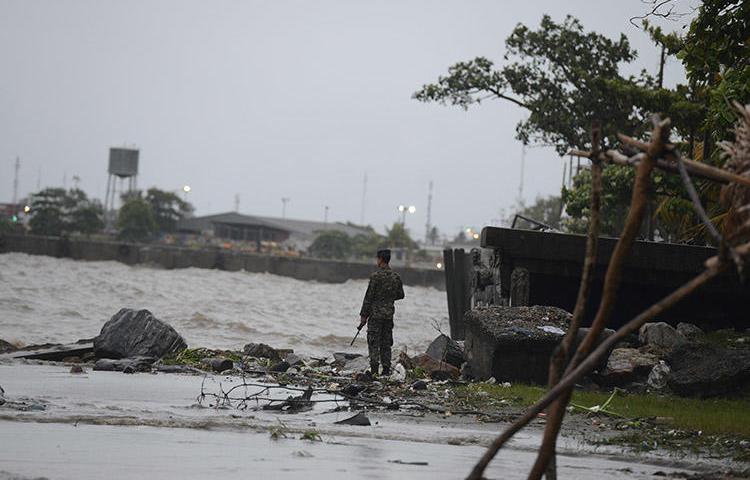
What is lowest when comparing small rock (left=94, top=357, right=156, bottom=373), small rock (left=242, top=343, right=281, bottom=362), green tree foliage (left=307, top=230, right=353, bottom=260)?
small rock (left=94, top=357, right=156, bottom=373)

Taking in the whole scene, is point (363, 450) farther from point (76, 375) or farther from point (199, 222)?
point (199, 222)

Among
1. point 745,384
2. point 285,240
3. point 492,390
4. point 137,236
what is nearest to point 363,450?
point 492,390

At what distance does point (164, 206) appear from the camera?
108 metres

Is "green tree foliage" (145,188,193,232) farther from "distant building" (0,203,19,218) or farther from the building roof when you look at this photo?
"distant building" (0,203,19,218)

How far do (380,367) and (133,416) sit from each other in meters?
6.74

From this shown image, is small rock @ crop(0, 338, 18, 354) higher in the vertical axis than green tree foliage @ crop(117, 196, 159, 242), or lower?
lower

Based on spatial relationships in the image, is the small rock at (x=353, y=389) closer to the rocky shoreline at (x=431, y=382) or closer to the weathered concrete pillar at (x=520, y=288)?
the rocky shoreline at (x=431, y=382)

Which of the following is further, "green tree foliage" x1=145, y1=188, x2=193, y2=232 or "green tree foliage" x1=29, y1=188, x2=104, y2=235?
"green tree foliage" x1=145, y1=188, x2=193, y2=232

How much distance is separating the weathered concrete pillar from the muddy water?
21.1 ft

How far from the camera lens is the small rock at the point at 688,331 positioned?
15.7 metres

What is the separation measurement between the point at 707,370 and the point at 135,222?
87.8 metres

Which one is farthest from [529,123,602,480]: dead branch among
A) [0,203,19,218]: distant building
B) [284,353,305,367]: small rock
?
[0,203,19,218]: distant building

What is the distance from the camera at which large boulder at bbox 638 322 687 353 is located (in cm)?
1516

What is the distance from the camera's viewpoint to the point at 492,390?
42.4 feet
